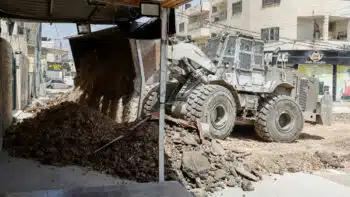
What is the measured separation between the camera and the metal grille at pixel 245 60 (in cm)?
1037

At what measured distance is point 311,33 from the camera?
3012 cm

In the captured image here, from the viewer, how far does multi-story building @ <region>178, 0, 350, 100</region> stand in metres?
27.7

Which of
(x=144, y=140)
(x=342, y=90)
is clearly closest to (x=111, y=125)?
(x=144, y=140)

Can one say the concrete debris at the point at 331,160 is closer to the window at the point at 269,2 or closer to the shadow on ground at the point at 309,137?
the shadow on ground at the point at 309,137

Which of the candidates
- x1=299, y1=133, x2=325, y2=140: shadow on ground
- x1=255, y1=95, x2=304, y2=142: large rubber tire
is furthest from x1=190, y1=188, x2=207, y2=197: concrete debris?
x1=299, y1=133, x2=325, y2=140: shadow on ground

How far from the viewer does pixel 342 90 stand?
28891 millimetres

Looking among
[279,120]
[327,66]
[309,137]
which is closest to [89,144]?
[279,120]

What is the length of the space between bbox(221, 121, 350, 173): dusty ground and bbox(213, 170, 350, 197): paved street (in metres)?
0.38

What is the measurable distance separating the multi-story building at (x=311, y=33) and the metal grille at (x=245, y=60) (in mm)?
17418

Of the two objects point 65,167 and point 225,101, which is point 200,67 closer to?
point 225,101

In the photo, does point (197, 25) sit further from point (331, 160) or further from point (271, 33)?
point (331, 160)

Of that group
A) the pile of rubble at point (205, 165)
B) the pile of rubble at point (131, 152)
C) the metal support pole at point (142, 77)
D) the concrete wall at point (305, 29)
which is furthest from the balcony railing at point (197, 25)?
the pile of rubble at point (205, 165)

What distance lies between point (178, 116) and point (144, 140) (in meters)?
2.75

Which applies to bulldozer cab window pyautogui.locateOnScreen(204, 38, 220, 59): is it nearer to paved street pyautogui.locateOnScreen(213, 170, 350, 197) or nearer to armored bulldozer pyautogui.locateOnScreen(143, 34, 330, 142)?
armored bulldozer pyautogui.locateOnScreen(143, 34, 330, 142)
